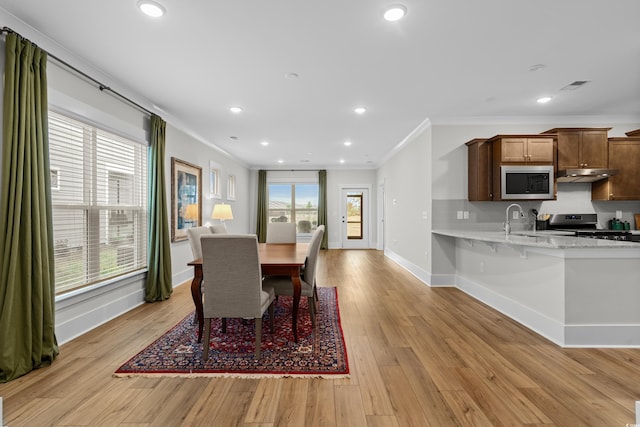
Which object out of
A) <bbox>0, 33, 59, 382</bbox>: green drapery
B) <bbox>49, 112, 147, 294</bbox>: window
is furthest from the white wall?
<bbox>0, 33, 59, 382</bbox>: green drapery

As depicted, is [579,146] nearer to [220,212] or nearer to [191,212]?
[220,212]

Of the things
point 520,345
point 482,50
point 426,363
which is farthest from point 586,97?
point 426,363

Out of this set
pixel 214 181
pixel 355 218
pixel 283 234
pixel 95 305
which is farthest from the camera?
pixel 355 218

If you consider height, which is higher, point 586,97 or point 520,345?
point 586,97

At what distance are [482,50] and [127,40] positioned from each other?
2974mm

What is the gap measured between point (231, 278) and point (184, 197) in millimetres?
3144

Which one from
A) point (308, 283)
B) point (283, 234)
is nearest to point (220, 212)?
point (283, 234)

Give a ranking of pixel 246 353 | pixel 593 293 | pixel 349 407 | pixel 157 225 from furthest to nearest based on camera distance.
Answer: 1. pixel 157 225
2. pixel 593 293
3. pixel 246 353
4. pixel 349 407

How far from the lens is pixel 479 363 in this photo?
228 cm

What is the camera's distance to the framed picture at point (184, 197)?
4.59 meters

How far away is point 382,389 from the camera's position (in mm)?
1957

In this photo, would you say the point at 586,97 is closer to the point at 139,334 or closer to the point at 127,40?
the point at 127,40

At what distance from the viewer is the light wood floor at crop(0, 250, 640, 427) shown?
66.4 inches

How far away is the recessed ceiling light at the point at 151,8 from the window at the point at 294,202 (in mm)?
7066
